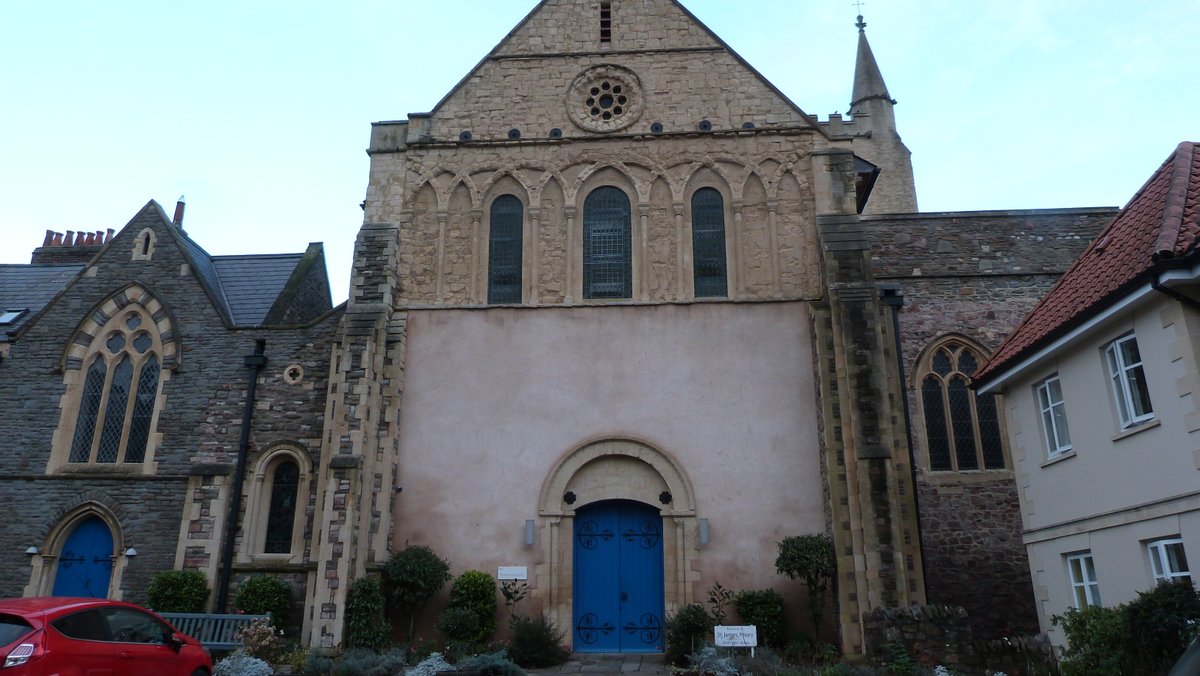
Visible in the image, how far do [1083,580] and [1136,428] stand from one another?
246 centimetres

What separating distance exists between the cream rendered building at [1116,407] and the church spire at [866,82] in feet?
63.4

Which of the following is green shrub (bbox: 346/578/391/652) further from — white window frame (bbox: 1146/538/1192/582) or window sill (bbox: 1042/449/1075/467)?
white window frame (bbox: 1146/538/1192/582)

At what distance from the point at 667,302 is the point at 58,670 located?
35.6 ft

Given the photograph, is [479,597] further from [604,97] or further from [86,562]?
[604,97]

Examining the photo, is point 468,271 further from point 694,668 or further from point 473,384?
point 694,668

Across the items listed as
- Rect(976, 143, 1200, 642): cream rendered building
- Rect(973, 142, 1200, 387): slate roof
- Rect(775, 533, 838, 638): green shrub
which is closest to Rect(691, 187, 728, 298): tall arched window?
Rect(775, 533, 838, 638): green shrub

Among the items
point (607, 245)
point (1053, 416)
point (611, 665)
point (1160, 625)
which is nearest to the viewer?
point (1160, 625)

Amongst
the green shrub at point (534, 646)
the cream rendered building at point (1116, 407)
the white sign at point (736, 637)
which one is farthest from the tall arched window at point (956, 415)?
the green shrub at point (534, 646)

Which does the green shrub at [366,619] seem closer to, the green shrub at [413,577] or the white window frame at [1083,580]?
the green shrub at [413,577]

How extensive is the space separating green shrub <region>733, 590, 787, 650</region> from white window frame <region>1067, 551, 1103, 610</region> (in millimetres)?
4211

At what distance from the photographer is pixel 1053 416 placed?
12.1m

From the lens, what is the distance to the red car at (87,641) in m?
7.71

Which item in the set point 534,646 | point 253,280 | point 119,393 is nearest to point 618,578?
point 534,646

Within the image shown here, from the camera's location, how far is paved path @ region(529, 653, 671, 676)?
12805mm
